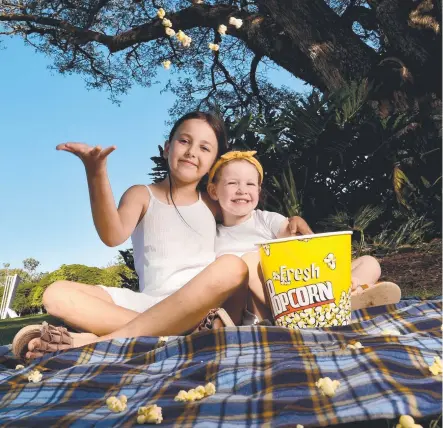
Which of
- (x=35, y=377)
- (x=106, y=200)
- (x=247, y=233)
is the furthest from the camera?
(x=247, y=233)

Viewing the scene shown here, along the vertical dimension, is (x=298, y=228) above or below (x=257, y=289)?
above

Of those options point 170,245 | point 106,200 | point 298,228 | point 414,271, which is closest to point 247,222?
point 298,228

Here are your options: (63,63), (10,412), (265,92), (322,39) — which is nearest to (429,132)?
(322,39)

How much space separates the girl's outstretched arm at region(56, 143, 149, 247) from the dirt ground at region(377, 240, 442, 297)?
229cm

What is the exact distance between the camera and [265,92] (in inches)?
488

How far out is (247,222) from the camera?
10.9 feet

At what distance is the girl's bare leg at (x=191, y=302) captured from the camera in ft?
8.79

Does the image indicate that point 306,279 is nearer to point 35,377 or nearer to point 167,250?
point 167,250

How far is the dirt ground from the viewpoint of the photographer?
4.68 m

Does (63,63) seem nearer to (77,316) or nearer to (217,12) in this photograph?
(217,12)

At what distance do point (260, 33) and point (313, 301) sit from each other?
6128 mm

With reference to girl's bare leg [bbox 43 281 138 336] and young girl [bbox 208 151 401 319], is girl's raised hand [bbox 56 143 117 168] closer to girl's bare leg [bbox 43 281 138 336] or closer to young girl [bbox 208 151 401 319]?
girl's bare leg [bbox 43 281 138 336]

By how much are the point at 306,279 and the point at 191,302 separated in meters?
0.54

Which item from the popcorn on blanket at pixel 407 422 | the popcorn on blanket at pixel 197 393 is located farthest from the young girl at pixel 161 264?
the popcorn on blanket at pixel 407 422
